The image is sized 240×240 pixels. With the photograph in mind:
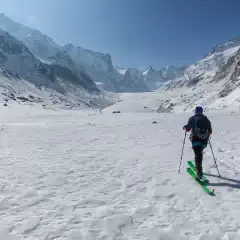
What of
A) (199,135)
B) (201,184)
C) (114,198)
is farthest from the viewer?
(199,135)

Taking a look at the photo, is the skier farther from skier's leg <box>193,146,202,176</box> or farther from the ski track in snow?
the ski track in snow

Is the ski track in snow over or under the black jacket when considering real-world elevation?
under

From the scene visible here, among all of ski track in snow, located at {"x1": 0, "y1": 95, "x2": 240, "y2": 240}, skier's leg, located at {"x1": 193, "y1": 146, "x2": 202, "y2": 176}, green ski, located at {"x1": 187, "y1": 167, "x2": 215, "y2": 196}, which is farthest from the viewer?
skier's leg, located at {"x1": 193, "y1": 146, "x2": 202, "y2": 176}

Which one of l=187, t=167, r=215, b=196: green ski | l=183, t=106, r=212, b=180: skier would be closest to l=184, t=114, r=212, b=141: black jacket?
l=183, t=106, r=212, b=180: skier

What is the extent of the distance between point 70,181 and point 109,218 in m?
3.89

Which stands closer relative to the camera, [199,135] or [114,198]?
[114,198]

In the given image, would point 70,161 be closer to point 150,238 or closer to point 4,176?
point 4,176

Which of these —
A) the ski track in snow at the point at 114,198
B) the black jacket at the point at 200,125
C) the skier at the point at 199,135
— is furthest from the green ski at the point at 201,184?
the black jacket at the point at 200,125

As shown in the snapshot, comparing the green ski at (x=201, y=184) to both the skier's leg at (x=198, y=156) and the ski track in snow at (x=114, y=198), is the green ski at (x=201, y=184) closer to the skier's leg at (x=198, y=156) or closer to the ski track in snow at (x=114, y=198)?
the ski track in snow at (x=114, y=198)

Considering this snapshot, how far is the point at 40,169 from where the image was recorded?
13094 mm

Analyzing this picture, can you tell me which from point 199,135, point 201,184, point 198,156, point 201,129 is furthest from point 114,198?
point 201,129

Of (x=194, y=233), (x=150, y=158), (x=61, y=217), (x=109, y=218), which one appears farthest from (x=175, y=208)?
(x=150, y=158)

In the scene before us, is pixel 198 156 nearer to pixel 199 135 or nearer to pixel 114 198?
pixel 199 135

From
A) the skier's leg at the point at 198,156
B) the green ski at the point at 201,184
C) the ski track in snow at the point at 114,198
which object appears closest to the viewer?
the ski track in snow at the point at 114,198
